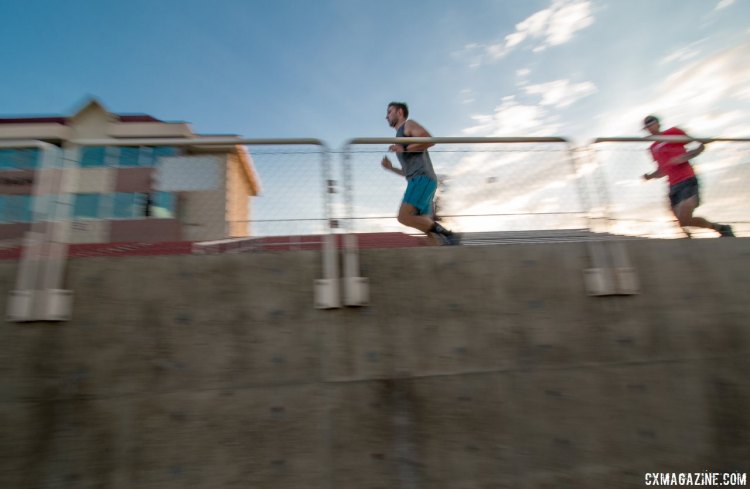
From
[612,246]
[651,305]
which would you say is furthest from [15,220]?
[651,305]

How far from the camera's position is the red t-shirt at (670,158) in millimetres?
3530

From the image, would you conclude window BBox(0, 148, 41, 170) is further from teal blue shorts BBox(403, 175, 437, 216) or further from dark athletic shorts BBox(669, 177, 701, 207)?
dark athletic shorts BBox(669, 177, 701, 207)

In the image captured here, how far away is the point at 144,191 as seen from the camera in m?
2.69

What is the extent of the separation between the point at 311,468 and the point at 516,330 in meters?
1.83

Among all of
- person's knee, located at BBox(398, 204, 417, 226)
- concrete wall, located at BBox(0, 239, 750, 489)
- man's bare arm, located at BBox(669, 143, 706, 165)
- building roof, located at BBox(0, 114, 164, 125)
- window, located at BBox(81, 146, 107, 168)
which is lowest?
concrete wall, located at BBox(0, 239, 750, 489)

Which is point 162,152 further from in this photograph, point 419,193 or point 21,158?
point 419,193

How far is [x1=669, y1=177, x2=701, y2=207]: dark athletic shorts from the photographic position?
12.0 ft

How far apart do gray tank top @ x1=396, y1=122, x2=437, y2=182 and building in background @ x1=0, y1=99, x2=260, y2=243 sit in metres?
1.36

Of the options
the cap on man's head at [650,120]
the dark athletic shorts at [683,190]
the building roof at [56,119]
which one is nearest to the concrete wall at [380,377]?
the dark athletic shorts at [683,190]

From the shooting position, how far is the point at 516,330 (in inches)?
109

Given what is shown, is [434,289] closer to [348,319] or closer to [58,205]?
[348,319]

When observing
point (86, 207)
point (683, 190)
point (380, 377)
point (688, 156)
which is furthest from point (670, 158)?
point (86, 207)

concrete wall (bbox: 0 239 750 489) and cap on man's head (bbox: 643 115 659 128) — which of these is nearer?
concrete wall (bbox: 0 239 750 489)

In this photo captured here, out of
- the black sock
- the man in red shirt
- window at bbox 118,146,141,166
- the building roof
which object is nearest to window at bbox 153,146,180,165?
window at bbox 118,146,141,166
